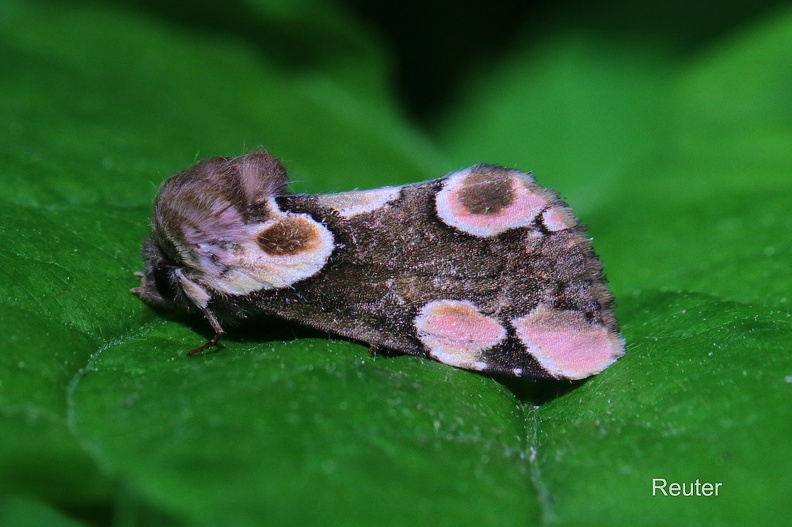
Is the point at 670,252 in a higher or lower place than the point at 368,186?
lower

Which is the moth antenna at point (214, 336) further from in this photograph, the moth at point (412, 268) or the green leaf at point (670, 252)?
the green leaf at point (670, 252)

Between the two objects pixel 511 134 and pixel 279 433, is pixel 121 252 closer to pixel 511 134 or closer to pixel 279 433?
pixel 279 433

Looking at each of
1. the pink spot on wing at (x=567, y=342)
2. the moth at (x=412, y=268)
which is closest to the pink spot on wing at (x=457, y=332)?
the moth at (x=412, y=268)

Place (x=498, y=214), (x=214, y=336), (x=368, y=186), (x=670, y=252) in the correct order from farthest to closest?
(x=368, y=186) → (x=670, y=252) → (x=498, y=214) → (x=214, y=336)

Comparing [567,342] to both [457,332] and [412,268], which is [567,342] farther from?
[412,268]

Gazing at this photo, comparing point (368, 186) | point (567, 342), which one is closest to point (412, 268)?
point (567, 342)

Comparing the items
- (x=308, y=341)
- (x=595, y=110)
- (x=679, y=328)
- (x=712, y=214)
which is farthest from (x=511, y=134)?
(x=308, y=341)
